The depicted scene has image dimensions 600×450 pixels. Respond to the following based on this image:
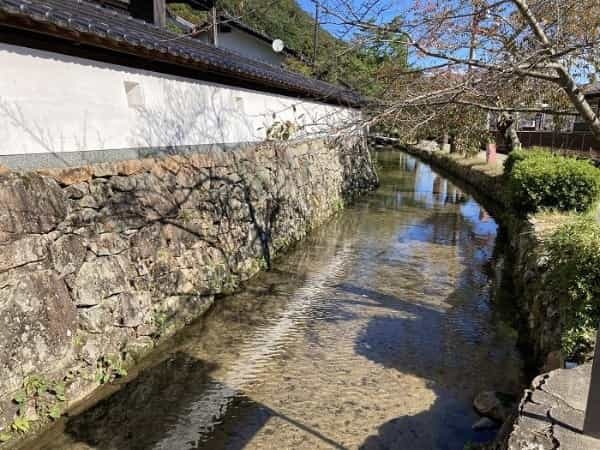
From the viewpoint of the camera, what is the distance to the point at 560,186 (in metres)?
10.1

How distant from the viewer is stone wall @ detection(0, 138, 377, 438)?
14.2 feet

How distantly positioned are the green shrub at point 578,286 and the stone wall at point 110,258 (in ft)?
9.68

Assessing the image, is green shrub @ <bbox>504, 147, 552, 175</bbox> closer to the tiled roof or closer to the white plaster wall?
the tiled roof

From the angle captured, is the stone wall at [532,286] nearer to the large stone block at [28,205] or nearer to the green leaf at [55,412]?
the green leaf at [55,412]

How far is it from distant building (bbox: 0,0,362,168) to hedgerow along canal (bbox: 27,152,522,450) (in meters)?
2.98

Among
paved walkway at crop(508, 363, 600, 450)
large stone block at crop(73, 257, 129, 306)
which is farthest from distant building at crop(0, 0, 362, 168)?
paved walkway at crop(508, 363, 600, 450)

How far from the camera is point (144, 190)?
6.44 meters

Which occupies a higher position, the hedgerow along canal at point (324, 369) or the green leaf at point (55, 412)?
the green leaf at point (55, 412)

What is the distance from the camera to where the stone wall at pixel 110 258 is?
4316 millimetres

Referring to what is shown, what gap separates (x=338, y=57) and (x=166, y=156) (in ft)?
12.6

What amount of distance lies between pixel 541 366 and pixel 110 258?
552 cm

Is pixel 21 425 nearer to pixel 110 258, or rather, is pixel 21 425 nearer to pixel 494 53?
pixel 110 258

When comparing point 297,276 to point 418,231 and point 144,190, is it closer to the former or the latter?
point 144,190

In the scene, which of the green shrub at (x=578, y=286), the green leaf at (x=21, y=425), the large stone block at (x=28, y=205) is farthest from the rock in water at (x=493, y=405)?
the large stone block at (x=28, y=205)
